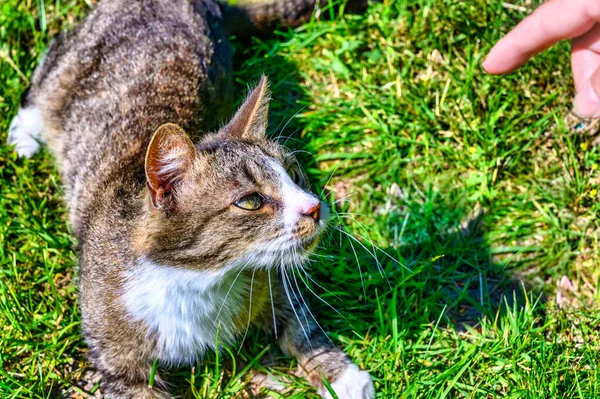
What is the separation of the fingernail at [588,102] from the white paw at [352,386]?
171 centimetres

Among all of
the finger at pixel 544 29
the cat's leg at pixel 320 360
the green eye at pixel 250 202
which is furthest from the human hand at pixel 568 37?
the cat's leg at pixel 320 360

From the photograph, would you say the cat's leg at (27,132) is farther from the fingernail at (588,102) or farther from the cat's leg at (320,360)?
the fingernail at (588,102)

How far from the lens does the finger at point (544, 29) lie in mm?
3109

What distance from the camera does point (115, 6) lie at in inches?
165

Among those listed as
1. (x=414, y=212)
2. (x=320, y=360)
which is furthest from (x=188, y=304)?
(x=414, y=212)

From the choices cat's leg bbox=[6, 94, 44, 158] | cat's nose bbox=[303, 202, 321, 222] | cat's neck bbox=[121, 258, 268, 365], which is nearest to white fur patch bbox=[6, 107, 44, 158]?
cat's leg bbox=[6, 94, 44, 158]

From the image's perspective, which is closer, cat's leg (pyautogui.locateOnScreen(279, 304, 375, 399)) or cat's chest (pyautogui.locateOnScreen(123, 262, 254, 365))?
cat's chest (pyautogui.locateOnScreen(123, 262, 254, 365))

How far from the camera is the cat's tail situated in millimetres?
4621

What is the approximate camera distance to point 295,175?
3.10m

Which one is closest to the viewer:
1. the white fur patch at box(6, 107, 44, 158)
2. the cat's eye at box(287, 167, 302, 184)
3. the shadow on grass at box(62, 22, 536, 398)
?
the cat's eye at box(287, 167, 302, 184)

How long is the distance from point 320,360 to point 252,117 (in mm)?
1295

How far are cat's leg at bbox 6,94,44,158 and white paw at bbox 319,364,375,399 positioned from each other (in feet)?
8.03

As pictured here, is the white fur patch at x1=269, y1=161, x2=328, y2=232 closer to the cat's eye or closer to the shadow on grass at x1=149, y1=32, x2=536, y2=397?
the cat's eye

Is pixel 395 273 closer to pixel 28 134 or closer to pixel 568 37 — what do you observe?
pixel 568 37
